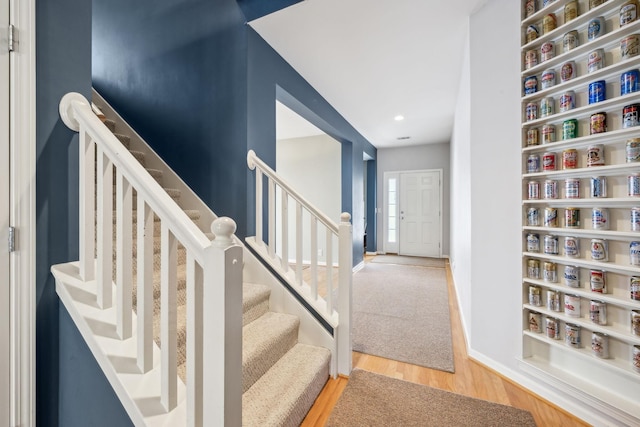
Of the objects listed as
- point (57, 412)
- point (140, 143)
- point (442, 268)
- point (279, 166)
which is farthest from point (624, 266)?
point (279, 166)

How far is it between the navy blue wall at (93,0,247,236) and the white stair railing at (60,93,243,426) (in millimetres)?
1092

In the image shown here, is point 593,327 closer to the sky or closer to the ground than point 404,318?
closer to the sky

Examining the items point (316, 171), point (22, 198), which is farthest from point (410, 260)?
point (22, 198)

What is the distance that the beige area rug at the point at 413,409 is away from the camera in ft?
4.69

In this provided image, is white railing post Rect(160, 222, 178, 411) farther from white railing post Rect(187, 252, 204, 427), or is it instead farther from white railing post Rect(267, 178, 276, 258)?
white railing post Rect(267, 178, 276, 258)

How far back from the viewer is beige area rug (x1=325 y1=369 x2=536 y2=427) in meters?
1.43

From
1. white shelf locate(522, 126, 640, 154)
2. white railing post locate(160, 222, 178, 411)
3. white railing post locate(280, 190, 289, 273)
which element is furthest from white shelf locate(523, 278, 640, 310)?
white railing post locate(160, 222, 178, 411)

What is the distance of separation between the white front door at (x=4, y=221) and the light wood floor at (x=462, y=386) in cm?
124

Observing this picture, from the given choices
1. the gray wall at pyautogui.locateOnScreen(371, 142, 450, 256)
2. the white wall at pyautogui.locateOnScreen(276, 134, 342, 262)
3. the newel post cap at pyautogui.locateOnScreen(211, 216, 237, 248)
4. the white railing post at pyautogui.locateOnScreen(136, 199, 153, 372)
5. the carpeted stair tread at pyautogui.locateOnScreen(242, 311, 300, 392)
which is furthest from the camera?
the gray wall at pyautogui.locateOnScreen(371, 142, 450, 256)

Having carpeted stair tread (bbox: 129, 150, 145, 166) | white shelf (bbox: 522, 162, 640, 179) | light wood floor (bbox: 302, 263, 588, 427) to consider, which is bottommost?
light wood floor (bbox: 302, 263, 588, 427)

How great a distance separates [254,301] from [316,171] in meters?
3.83

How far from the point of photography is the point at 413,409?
1.52m

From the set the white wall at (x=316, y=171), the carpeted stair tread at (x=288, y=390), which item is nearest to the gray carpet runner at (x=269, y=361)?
the carpeted stair tread at (x=288, y=390)

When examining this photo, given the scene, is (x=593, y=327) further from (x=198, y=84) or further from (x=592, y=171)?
(x=198, y=84)
